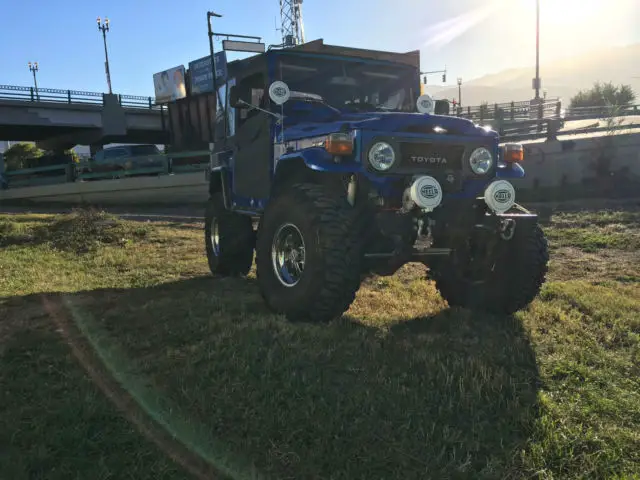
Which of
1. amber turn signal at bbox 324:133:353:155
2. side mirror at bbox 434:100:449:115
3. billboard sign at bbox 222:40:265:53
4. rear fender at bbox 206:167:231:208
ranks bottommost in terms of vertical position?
rear fender at bbox 206:167:231:208

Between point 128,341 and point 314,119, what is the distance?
2.61 meters

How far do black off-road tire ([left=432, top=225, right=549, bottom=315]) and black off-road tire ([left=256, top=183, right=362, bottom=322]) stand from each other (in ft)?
3.72

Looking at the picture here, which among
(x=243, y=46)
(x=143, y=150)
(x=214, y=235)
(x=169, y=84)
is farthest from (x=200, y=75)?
(x=243, y=46)

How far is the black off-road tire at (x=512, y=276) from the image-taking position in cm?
433

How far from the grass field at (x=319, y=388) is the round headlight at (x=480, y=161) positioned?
1266 millimetres

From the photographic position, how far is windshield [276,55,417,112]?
5137 millimetres

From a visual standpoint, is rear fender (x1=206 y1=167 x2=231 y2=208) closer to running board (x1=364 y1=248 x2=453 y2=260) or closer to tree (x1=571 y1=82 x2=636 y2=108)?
running board (x1=364 y1=248 x2=453 y2=260)

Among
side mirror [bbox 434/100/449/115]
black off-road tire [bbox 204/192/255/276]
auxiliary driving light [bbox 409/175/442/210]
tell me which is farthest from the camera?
black off-road tire [bbox 204/192/255/276]

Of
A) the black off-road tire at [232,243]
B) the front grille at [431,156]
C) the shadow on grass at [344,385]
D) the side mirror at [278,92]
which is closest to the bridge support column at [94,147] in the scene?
the black off-road tire at [232,243]

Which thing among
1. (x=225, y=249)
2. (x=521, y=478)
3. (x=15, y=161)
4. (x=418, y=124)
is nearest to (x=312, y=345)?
(x=521, y=478)

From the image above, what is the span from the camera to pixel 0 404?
9.35ft

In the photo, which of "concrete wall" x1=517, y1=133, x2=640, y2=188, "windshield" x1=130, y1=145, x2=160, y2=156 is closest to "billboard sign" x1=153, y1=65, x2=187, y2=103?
"windshield" x1=130, y1=145, x2=160, y2=156

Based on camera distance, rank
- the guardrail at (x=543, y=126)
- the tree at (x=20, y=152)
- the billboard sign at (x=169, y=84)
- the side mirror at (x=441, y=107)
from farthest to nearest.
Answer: the tree at (x=20, y=152), the billboard sign at (x=169, y=84), the guardrail at (x=543, y=126), the side mirror at (x=441, y=107)

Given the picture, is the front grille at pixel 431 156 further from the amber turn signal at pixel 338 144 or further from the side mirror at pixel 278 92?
the side mirror at pixel 278 92
